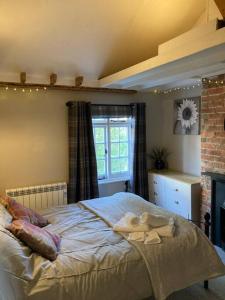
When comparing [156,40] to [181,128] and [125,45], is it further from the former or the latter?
[181,128]

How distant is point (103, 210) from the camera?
3123 mm

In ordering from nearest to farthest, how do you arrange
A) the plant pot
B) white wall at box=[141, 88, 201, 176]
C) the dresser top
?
the dresser top → white wall at box=[141, 88, 201, 176] → the plant pot

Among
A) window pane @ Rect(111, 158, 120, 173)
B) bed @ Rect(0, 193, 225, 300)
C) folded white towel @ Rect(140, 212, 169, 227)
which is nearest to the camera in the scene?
bed @ Rect(0, 193, 225, 300)

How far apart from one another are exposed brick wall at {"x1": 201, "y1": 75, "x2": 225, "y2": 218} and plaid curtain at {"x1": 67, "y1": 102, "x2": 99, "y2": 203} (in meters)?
1.64

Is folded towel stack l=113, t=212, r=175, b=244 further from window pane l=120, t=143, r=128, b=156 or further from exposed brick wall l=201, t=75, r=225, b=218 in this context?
window pane l=120, t=143, r=128, b=156

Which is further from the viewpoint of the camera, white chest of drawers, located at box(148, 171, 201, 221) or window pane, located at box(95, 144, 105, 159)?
window pane, located at box(95, 144, 105, 159)

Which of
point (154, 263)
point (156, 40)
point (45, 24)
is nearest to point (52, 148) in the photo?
point (45, 24)

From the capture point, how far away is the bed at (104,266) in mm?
1883

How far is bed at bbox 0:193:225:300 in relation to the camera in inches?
74.1

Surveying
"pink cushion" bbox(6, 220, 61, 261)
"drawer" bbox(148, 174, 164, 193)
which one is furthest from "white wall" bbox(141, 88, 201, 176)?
"pink cushion" bbox(6, 220, 61, 261)

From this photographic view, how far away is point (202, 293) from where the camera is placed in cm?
260

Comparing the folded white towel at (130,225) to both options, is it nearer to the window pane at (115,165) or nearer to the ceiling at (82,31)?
the window pane at (115,165)

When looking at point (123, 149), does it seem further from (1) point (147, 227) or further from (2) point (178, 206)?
(1) point (147, 227)

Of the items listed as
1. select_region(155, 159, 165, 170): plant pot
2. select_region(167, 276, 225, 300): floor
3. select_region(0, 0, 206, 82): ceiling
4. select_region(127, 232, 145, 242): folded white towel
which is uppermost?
select_region(0, 0, 206, 82): ceiling
